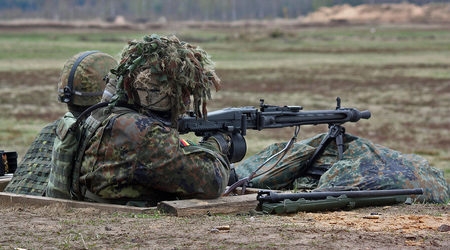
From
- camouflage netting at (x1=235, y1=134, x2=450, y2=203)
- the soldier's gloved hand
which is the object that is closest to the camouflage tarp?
the soldier's gloved hand

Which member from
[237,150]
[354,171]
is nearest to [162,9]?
[354,171]

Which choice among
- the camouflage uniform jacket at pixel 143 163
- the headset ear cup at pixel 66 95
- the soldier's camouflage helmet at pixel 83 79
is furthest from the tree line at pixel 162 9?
the camouflage uniform jacket at pixel 143 163

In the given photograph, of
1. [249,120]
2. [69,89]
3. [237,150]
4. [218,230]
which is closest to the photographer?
[218,230]

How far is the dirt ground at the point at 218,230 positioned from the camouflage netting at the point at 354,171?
3.93 feet

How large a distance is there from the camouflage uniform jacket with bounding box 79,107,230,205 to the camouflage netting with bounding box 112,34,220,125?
157mm

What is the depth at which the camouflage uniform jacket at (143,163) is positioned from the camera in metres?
5.91

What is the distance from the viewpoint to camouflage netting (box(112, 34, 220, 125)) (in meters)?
6.02

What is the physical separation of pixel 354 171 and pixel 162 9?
355ft

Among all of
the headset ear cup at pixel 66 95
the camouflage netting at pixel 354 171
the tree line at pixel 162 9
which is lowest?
the camouflage netting at pixel 354 171

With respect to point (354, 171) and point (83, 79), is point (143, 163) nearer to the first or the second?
point (83, 79)

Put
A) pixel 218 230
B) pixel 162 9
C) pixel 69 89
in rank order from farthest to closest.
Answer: pixel 162 9, pixel 69 89, pixel 218 230

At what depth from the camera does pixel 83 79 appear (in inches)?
286

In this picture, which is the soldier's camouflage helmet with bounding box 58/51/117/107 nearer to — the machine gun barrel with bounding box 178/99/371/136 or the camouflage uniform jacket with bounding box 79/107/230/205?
the machine gun barrel with bounding box 178/99/371/136

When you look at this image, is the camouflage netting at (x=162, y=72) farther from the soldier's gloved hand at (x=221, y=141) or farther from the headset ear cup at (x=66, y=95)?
the headset ear cup at (x=66, y=95)
